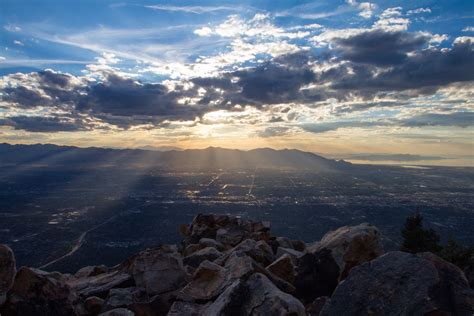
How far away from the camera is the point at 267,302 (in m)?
12.6

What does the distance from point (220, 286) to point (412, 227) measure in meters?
36.8

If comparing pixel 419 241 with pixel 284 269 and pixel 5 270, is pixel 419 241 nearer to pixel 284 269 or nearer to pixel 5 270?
pixel 284 269

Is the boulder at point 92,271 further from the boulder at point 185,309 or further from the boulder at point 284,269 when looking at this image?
the boulder at point 284,269

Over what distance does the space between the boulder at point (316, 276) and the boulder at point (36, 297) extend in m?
9.75

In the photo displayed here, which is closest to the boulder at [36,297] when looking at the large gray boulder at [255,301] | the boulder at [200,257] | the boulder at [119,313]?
the boulder at [119,313]

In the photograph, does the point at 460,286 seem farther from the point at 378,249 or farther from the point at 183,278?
the point at 183,278

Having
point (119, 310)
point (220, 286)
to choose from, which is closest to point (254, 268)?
point (220, 286)

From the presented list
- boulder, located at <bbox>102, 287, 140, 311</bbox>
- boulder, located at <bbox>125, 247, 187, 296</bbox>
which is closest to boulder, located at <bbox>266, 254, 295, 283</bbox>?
boulder, located at <bbox>125, 247, 187, 296</bbox>

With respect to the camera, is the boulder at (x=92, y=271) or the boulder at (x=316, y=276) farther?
the boulder at (x=92, y=271)

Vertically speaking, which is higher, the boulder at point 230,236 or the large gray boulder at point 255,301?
the large gray boulder at point 255,301

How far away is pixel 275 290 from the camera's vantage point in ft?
43.4

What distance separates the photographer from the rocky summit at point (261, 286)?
11641 mm

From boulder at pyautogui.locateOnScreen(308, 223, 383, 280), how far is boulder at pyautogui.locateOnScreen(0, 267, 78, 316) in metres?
11.6

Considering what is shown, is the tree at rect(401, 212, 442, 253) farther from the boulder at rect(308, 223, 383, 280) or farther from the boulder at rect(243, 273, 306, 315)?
the boulder at rect(243, 273, 306, 315)
